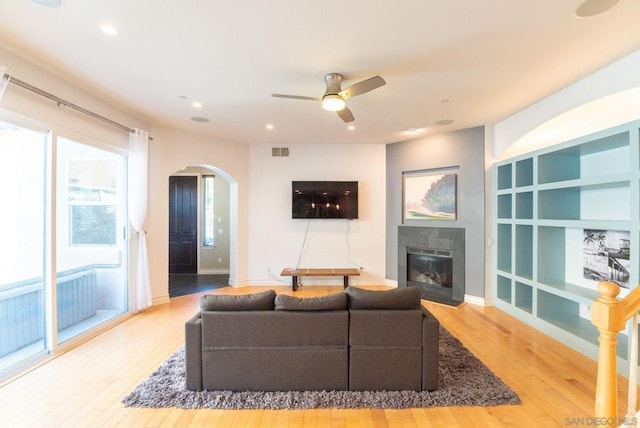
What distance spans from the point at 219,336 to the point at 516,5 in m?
3.34

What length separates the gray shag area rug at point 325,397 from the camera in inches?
89.0

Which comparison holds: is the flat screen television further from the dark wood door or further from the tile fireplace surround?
the dark wood door

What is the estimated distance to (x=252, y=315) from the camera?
243 cm

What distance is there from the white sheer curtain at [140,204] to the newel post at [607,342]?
16.5ft

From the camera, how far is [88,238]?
388 centimetres

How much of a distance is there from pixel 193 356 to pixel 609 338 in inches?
106

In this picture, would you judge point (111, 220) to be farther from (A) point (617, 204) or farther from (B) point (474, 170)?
(A) point (617, 204)

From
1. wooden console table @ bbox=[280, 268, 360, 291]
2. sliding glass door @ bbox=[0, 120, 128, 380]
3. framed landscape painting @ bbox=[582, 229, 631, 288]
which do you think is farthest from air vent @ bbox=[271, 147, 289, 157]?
framed landscape painting @ bbox=[582, 229, 631, 288]

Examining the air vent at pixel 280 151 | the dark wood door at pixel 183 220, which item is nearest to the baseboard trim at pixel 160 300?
the dark wood door at pixel 183 220

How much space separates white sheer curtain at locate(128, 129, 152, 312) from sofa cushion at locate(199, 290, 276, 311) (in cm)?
258

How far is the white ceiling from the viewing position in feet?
6.69

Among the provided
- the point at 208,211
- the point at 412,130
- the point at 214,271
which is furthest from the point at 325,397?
the point at 208,211

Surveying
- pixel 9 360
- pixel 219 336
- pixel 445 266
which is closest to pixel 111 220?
pixel 9 360

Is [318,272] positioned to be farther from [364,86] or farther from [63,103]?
[63,103]
